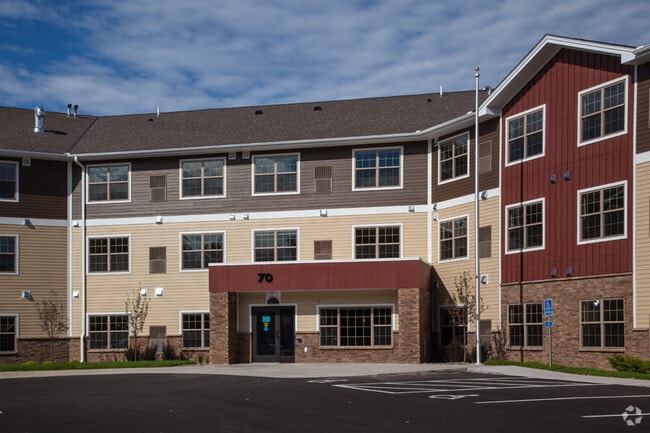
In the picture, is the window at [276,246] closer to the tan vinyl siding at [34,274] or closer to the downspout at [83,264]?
the downspout at [83,264]

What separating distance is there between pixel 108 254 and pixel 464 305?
622 inches

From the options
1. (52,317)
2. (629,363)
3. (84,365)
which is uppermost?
(52,317)

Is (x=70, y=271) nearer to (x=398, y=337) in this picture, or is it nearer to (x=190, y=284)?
(x=190, y=284)

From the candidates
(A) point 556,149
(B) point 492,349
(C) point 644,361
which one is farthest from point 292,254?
(C) point 644,361

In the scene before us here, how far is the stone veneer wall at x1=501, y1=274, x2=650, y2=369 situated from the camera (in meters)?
25.7

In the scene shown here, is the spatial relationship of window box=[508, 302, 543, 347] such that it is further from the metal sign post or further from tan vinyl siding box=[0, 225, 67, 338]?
tan vinyl siding box=[0, 225, 67, 338]

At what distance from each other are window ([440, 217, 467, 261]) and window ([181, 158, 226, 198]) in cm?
971

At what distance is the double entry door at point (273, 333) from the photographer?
116 ft

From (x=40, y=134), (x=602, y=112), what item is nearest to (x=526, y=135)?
(x=602, y=112)

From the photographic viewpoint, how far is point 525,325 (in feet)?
98.2

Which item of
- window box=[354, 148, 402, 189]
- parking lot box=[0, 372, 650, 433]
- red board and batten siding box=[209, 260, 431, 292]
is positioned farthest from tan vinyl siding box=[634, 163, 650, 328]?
window box=[354, 148, 402, 189]

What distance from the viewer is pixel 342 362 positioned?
3425 centimetres

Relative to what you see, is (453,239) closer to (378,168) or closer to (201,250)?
(378,168)

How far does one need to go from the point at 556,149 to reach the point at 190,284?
53.8 ft
